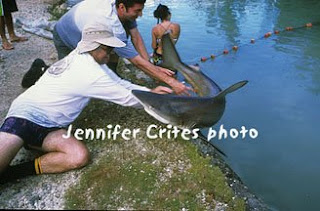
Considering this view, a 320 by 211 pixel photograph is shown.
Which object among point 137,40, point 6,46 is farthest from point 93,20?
point 6,46

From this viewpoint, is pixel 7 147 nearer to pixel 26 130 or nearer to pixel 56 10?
pixel 26 130

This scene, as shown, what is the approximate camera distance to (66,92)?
10.1ft

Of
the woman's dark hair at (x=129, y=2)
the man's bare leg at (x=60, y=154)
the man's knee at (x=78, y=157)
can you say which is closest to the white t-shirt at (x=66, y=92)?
the man's bare leg at (x=60, y=154)

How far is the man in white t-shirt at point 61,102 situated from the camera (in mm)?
2967

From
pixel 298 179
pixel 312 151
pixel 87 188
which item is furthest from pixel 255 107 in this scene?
pixel 87 188

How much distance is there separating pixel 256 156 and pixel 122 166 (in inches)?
71.0

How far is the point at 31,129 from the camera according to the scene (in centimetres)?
296

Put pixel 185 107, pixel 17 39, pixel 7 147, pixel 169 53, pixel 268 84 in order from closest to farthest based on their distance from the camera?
pixel 7 147 → pixel 185 107 → pixel 169 53 → pixel 268 84 → pixel 17 39

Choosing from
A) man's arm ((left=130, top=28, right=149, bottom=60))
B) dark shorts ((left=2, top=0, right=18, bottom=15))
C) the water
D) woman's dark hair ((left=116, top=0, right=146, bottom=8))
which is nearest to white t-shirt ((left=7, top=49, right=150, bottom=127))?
woman's dark hair ((left=116, top=0, right=146, bottom=8))

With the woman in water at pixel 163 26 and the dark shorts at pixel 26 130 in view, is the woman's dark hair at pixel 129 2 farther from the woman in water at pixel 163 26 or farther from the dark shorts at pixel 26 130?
the woman in water at pixel 163 26

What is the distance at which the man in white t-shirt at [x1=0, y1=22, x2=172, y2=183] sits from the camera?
297cm

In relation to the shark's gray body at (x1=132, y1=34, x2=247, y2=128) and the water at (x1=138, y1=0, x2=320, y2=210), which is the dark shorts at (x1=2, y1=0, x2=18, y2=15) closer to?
the water at (x1=138, y1=0, x2=320, y2=210)

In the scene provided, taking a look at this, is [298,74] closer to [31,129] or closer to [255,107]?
[255,107]

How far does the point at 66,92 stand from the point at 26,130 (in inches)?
17.4
